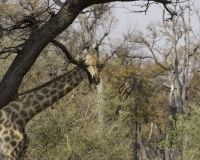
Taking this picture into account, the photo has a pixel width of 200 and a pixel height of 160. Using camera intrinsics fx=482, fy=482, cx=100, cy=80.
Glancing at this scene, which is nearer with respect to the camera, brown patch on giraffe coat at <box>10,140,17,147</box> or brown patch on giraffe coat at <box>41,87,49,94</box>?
brown patch on giraffe coat at <box>10,140,17,147</box>

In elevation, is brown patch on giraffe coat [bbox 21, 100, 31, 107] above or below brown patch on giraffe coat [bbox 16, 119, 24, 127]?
above

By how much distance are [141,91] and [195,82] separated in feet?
13.2

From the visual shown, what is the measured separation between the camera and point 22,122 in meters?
7.93

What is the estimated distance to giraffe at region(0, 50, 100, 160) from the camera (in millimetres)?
7734

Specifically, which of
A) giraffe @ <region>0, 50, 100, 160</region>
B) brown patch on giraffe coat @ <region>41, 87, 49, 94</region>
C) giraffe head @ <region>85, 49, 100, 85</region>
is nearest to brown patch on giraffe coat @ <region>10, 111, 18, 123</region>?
giraffe @ <region>0, 50, 100, 160</region>

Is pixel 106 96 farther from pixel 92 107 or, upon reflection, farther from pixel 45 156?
pixel 45 156

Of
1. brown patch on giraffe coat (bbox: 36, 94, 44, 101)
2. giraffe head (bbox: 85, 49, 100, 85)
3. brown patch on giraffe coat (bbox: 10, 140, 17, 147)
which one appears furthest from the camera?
brown patch on giraffe coat (bbox: 36, 94, 44, 101)

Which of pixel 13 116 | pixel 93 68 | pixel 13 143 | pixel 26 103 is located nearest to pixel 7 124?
pixel 13 116

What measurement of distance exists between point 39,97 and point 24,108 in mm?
343

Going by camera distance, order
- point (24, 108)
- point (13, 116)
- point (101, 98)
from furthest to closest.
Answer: point (101, 98)
point (24, 108)
point (13, 116)

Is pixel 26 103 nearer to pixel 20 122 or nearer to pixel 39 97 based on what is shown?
pixel 39 97

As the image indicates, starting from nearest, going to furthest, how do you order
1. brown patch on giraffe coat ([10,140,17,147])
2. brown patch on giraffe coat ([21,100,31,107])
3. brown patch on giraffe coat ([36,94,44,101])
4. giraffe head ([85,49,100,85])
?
brown patch on giraffe coat ([10,140,17,147]) < giraffe head ([85,49,100,85]) < brown patch on giraffe coat ([21,100,31,107]) < brown patch on giraffe coat ([36,94,44,101])

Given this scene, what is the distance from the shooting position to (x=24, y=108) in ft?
26.3

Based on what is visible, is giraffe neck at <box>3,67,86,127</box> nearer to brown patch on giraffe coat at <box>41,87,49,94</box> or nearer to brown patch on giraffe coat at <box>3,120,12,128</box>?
brown patch on giraffe coat at <box>41,87,49,94</box>
